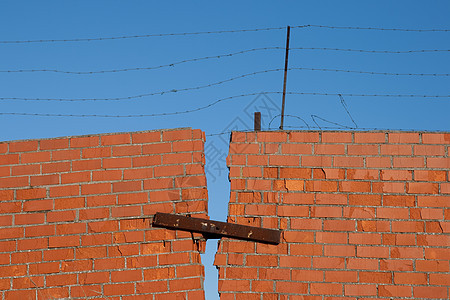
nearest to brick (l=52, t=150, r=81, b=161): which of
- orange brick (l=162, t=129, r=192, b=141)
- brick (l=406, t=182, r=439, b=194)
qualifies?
orange brick (l=162, t=129, r=192, b=141)

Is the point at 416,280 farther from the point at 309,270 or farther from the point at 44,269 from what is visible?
the point at 44,269

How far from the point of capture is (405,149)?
441 centimetres

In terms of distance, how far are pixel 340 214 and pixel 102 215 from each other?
1670 millimetres

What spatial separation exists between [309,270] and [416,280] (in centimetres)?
72

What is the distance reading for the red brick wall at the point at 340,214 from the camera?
420cm

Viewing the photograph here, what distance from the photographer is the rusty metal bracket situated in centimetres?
423

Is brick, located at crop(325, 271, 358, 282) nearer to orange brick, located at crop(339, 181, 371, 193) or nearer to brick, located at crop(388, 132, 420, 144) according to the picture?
orange brick, located at crop(339, 181, 371, 193)

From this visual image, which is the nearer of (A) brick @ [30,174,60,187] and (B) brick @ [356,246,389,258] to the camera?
(B) brick @ [356,246,389,258]

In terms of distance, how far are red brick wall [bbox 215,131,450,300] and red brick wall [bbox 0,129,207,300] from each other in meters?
0.31

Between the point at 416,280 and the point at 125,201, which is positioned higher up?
the point at 125,201

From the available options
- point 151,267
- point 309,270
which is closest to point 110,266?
point 151,267

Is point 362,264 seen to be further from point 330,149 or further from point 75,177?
point 75,177

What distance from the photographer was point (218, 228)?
425 centimetres

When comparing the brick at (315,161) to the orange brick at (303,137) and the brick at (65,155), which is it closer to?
the orange brick at (303,137)
